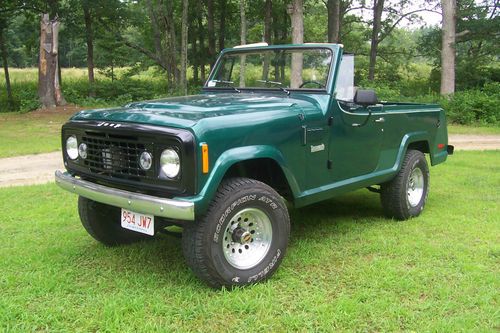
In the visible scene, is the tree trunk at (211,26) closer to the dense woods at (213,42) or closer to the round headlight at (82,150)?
the dense woods at (213,42)

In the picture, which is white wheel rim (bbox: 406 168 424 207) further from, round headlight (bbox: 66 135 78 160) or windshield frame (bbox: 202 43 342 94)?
round headlight (bbox: 66 135 78 160)

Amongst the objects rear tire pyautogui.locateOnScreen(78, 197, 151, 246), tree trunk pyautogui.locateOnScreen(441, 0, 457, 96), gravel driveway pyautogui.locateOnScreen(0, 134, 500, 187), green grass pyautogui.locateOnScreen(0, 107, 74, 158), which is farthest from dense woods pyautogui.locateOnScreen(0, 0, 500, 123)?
rear tire pyautogui.locateOnScreen(78, 197, 151, 246)

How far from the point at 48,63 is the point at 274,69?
50.0ft

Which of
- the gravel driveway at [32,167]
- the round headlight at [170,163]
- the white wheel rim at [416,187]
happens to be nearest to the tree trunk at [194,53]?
the gravel driveway at [32,167]

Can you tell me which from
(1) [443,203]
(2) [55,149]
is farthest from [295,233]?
(2) [55,149]

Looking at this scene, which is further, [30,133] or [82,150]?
[30,133]

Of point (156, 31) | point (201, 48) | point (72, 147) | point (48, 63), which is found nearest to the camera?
point (72, 147)

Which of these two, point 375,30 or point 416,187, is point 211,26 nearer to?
point 375,30

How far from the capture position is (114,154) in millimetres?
3676

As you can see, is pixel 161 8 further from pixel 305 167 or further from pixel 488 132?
pixel 305 167

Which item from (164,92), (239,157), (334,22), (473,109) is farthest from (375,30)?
(239,157)

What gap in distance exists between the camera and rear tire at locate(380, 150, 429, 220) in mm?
5465

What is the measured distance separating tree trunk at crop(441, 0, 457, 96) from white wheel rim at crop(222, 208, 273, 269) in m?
16.9

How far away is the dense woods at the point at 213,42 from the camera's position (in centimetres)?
1902
